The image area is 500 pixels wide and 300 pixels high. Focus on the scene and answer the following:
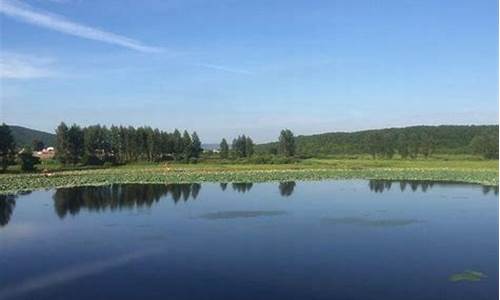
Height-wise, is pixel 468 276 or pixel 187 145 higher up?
pixel 187 145

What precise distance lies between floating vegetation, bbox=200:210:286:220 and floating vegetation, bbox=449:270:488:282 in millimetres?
14754

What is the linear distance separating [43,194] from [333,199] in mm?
22098

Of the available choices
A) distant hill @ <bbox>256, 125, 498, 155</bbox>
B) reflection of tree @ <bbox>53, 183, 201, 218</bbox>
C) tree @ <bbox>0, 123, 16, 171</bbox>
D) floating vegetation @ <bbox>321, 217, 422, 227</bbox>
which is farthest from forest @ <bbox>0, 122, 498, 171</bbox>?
floating vegetation @ <bbox>321, 217, 422, 227</bbox>

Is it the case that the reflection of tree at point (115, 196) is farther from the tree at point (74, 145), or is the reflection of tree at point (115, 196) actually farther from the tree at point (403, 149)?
the tree at point (403, 149)

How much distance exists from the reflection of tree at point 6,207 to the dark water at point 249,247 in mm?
115

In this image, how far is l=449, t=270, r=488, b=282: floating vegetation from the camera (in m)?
16.5

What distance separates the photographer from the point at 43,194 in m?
44.1

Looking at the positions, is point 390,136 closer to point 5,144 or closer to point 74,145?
point 74,145

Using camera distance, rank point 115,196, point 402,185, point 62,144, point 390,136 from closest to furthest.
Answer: point 115,196 < point 402,185 < point 62,144 < point 390,136

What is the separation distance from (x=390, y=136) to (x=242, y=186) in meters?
80.0

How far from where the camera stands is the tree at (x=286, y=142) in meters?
109

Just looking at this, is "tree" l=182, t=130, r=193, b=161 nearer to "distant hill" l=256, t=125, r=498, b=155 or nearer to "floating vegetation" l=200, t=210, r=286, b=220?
"distant hill" l=256, t=125, r=498, b=155

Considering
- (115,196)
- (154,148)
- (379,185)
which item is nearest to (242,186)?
(379,185)

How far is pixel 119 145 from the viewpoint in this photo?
3647 inches
